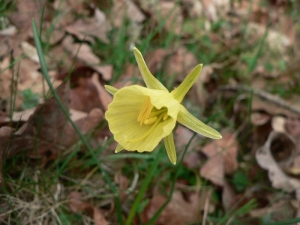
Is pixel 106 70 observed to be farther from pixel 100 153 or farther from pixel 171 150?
pixel 171 150

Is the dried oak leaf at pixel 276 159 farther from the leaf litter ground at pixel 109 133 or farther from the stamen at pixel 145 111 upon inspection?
the stamen at pixel 145 111

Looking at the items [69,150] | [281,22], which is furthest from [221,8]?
[69,150]

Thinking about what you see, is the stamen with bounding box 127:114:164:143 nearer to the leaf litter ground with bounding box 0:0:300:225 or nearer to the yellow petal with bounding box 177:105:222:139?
the yellow petal with bounding box 177:105:222:139

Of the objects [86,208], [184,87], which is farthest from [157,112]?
[86,208]

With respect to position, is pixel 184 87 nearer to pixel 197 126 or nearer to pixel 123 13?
pixel 197 126

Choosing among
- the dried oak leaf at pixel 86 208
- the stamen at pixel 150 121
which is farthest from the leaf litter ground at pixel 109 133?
the stamen at pixel 150 121

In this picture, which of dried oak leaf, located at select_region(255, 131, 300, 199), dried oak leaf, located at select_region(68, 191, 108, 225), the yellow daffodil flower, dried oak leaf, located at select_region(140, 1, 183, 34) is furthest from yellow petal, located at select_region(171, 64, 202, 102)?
dried oak leaf, located at select_region(140, 1, 183, 34)
